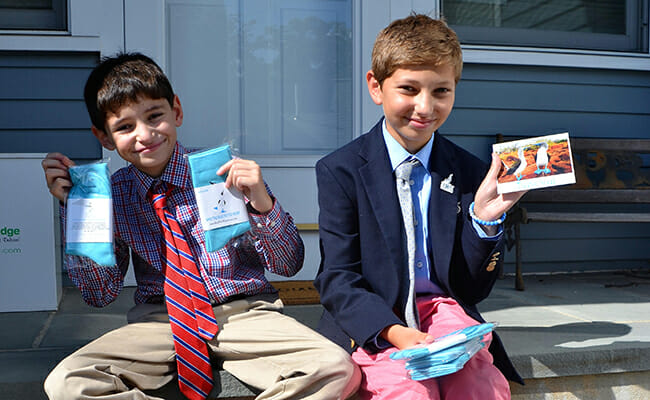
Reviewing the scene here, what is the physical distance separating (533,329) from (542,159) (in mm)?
1053

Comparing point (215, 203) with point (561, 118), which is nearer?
point (215, 203)

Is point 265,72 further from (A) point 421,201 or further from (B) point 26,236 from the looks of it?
(A) point 421,201

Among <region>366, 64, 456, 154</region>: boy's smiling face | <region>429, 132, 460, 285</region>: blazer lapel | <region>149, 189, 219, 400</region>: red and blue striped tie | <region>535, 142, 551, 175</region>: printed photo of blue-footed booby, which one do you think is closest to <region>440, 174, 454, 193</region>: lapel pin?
<region>429, 132, 460, 285</region>: blazer lapel

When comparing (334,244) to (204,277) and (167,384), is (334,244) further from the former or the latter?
(167,384)

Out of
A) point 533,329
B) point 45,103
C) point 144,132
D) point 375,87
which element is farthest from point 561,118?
point 45,103

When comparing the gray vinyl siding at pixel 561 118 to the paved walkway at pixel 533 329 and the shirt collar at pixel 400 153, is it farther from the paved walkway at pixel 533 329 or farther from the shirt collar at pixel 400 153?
the shirt collar at pixel 400 153

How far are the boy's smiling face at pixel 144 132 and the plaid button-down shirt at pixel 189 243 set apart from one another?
6 centimetres

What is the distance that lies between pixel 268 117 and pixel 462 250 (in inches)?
75.7

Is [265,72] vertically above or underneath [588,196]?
above

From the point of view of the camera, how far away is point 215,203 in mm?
1687

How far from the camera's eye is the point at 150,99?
5.95ft

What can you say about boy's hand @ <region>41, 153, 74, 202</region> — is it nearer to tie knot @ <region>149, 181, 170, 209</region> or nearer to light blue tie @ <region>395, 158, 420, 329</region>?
tie knot @ <region>149, 181, 170, 209</region>

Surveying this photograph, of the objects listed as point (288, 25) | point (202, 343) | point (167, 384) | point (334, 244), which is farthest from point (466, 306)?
point (288, 25)

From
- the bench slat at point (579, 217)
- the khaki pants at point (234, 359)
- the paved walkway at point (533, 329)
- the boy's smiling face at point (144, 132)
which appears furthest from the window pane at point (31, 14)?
the bench slat at point (579, 217)
